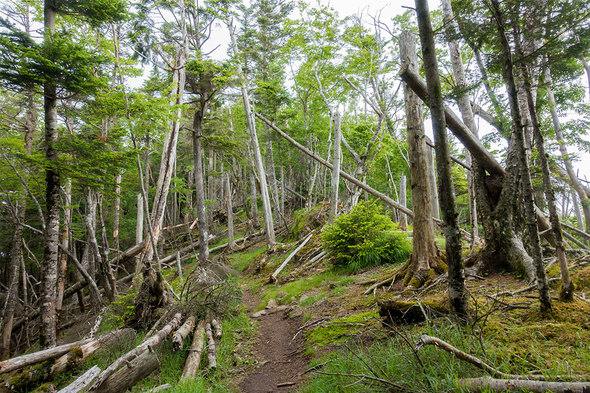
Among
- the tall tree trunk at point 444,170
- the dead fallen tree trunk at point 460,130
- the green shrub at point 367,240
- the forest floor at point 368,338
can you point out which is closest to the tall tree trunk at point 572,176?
the green shrub at point 367,240

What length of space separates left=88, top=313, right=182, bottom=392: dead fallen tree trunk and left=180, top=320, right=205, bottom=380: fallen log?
17.5 inches

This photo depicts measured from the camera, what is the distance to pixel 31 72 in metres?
5.62

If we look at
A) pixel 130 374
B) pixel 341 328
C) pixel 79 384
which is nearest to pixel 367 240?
pixel 341 328

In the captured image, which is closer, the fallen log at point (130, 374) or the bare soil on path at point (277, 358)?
the fallen log at point (130, 374)

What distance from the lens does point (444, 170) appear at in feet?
8.75

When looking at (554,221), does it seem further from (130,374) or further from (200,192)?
(200,192)

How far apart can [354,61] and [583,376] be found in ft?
44.8

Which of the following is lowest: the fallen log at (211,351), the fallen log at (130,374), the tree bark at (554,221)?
the fallen log at (211,351)

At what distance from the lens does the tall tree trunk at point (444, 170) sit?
8.76ft

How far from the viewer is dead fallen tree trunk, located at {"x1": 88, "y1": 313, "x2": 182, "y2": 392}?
9.53 ft

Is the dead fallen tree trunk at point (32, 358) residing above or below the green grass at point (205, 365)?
above

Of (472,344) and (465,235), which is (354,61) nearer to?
(465,235)

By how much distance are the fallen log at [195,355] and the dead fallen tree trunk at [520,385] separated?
3.43m

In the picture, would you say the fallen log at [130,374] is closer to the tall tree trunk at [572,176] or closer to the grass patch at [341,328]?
the grass patch at [341,328]
